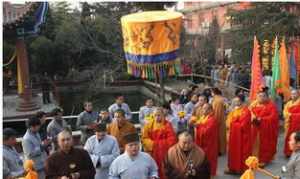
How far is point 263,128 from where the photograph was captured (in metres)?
6.98

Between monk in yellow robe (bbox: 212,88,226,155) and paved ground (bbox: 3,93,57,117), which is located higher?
monk in yellow robe (bbox: 212,88,226,155)

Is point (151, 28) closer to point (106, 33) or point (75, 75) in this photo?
point (106, 33)

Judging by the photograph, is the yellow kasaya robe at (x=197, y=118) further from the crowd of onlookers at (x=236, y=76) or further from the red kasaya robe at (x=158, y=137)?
the crowd of onlookers at (x=236, y=76)

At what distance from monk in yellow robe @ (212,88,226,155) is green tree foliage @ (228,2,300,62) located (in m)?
5.09

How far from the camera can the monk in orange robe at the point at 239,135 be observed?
6379 mm

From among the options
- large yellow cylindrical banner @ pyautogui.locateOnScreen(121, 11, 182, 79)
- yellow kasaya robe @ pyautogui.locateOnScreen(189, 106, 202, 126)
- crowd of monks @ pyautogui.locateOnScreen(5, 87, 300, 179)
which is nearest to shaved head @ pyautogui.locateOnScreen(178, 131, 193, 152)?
crowd of monks @ pyautogui.locateOnScreen(5, 87, 300, 179)

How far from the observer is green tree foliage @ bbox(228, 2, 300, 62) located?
12.1m

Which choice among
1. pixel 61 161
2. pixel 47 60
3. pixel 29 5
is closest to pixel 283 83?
pixel 61 161

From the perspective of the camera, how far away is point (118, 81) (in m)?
23.2

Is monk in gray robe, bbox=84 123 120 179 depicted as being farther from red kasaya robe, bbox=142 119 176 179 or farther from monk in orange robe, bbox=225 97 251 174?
monk in orange robe, bbox=225 97 251 174

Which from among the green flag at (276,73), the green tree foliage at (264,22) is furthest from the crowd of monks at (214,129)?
the green tree foliage at (264,22)

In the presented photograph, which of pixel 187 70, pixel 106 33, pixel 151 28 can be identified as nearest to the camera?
pixel 151 28

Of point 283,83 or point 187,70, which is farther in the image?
point 187,70

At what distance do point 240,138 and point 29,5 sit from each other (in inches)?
368
